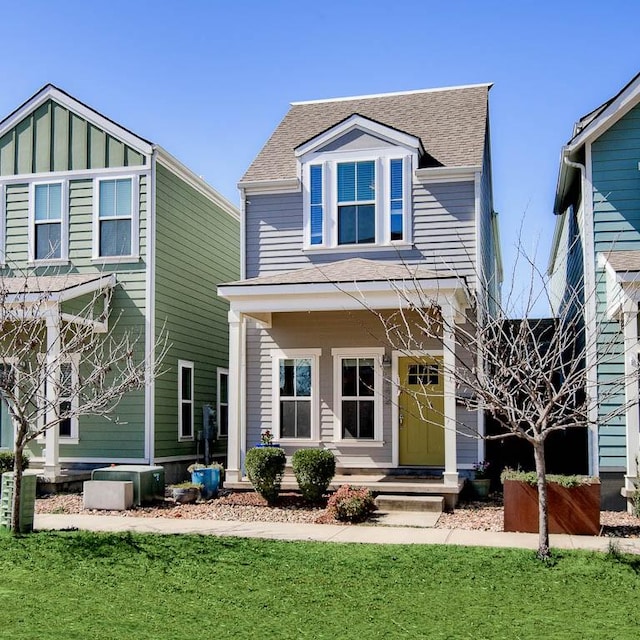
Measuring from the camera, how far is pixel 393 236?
15430 mm

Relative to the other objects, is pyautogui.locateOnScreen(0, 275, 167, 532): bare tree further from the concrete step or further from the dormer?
the concrete step

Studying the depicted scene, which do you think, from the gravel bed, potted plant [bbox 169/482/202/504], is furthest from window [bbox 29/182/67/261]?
potted plant [bbox 169/482/202/504]

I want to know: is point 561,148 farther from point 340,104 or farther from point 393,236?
point 340,104

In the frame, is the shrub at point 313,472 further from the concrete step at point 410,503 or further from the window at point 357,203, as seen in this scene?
the window at point 357,203

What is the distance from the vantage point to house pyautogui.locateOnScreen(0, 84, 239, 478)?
1609 cm

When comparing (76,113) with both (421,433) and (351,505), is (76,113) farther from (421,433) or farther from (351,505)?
(351,505)

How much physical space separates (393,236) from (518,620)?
9.51m

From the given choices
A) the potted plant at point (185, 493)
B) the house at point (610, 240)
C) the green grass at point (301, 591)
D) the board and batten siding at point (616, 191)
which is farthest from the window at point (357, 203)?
the green grass at point (301, 591)

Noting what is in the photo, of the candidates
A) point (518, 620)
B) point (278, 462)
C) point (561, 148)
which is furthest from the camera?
point (561, 148)

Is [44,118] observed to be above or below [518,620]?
above

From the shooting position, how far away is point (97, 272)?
16469mm

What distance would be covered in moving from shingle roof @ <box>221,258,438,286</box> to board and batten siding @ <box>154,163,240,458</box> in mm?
2583

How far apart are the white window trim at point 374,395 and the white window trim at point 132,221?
436cm

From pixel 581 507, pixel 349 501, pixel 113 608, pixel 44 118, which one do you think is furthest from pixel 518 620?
pixel 44 118
